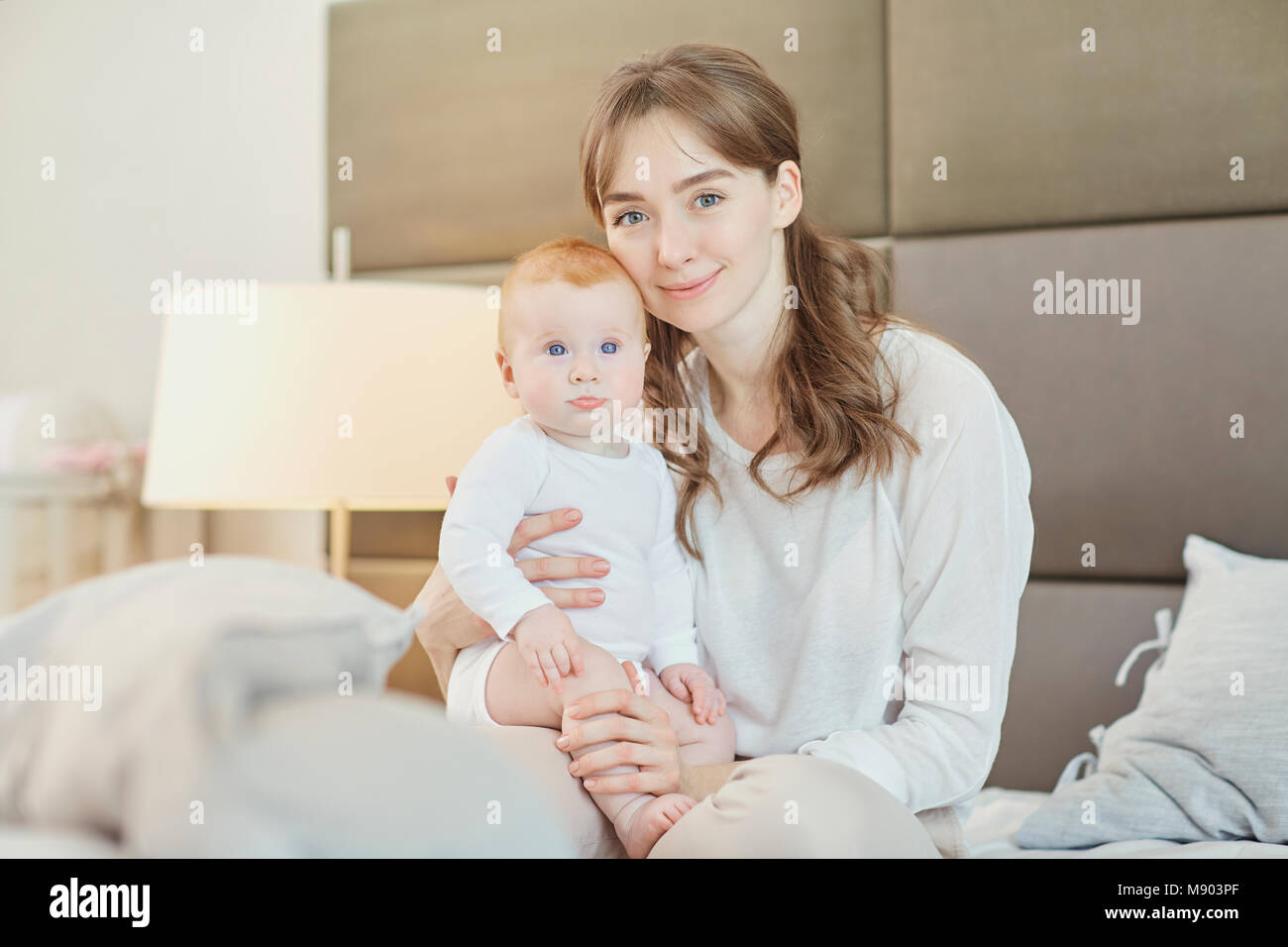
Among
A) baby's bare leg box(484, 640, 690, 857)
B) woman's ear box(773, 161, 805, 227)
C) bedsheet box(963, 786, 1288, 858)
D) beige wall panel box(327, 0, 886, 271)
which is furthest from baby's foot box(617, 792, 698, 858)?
beige wall panel box(327, 0, 886, 271)

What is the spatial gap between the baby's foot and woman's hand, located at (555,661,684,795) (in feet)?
0.06

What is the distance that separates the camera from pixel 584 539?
0.85 meters

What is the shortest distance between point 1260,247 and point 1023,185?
0.30 meters

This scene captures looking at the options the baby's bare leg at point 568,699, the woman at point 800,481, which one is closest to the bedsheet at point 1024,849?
the woman at point 800,481

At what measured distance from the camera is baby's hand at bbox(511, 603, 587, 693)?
2.44 ft

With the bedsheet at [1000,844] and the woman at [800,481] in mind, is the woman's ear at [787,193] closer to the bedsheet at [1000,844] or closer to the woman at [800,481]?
the woman at [800,481]

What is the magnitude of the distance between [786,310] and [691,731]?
434 millimetres

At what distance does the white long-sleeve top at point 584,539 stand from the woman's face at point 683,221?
0.15 m

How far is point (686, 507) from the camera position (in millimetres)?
960

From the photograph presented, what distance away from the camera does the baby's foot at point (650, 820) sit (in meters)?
0.70

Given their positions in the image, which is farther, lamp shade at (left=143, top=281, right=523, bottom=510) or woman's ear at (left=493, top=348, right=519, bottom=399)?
lamp shade at (left=143, top=281, right=523, bottom=510)

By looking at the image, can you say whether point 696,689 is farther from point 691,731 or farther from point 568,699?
point 568,699

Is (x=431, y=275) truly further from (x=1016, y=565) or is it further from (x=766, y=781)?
(x=766, y=781)

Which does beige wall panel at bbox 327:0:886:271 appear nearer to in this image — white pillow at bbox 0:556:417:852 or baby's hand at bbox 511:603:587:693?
baby's hand at bbox 511:603:587:693
